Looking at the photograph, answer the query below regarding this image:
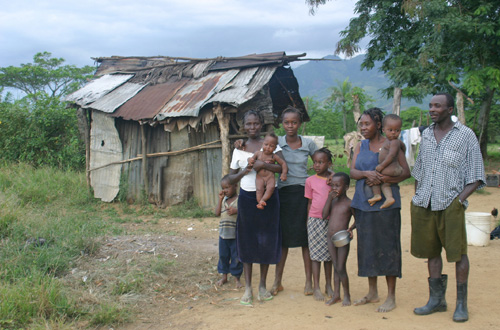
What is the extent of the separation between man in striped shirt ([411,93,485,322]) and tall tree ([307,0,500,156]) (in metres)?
7.22

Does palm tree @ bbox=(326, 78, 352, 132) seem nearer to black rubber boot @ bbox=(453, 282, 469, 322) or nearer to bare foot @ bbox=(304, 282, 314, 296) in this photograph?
bare foot @ bbox=(304, 282, 314, 296)

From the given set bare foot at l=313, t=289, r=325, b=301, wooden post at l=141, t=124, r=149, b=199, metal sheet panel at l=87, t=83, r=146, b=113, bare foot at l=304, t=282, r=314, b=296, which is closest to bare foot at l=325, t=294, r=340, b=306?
bare foot at l=313, t=289, r=325, b=301

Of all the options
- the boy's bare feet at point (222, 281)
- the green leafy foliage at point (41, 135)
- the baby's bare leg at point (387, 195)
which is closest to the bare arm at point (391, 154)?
the baby's bare leg at point (387, 195)

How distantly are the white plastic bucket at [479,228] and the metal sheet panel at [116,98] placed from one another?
22.6ft

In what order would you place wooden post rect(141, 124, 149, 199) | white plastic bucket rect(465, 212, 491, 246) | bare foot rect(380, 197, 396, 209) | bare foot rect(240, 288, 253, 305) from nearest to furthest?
bare foot rect(380, 197, 396, 209)
bare foot rect(240, 288, 253, 305)
white plastic bucket rect(465, 212, 491, 246)
wooden post rect(141, 124, 149, 199)

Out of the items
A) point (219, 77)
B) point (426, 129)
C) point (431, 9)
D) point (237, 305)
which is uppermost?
point (431, 9)

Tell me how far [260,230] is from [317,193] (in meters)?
0.61

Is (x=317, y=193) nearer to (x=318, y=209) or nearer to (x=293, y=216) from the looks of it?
(x=318, y=209)

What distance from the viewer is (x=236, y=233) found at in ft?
13.3

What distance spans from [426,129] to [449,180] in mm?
493

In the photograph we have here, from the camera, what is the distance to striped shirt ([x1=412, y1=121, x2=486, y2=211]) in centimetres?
329

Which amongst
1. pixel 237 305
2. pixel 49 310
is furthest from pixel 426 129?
pixel 49 310

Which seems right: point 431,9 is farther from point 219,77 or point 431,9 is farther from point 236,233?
point 236,233

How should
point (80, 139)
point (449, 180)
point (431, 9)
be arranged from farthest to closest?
1. point (80, 139)
2. point (431, 9)
3. point (449, 180)
